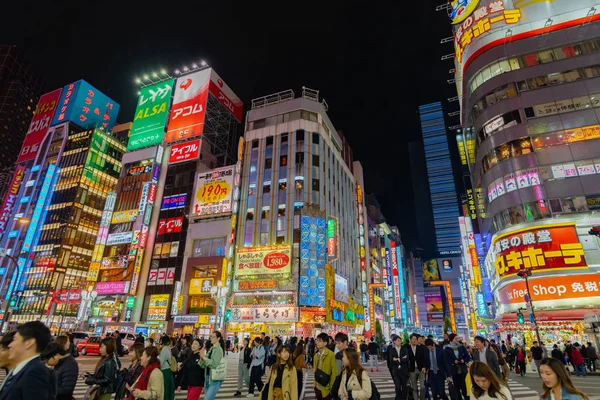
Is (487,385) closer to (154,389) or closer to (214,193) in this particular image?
(154,389)

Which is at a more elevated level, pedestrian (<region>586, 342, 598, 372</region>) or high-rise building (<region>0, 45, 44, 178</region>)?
high-rise building (<region>0, 45, 44, 178</region>)

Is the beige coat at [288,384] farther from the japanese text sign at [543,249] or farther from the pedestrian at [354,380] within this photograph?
the japanese text sign at [543,249]

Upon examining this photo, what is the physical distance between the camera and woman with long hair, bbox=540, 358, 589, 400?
334 centimetres

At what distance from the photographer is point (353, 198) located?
60531 mm

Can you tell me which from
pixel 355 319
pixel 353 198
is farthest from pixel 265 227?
pixel 353 198

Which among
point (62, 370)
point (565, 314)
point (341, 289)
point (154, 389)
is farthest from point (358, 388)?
point (341, 289)

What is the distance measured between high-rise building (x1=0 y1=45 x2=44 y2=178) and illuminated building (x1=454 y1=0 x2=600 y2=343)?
423ft

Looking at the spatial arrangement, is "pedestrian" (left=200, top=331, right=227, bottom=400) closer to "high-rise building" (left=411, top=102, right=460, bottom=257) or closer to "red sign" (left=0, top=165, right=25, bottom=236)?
"red sign" (left=0, top=165, right=25, bottom=236)

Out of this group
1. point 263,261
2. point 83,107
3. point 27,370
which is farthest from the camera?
point 83,107

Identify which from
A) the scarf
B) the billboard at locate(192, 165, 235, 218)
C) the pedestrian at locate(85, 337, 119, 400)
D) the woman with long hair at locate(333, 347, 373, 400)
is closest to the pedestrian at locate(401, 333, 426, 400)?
the woman with long hair at locate(333, 347, 373, 400)

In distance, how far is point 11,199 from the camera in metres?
66.4

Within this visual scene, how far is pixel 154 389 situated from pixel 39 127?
3769 inches

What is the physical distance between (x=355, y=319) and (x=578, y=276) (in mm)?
29650

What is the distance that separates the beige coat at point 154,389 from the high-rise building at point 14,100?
131 m
